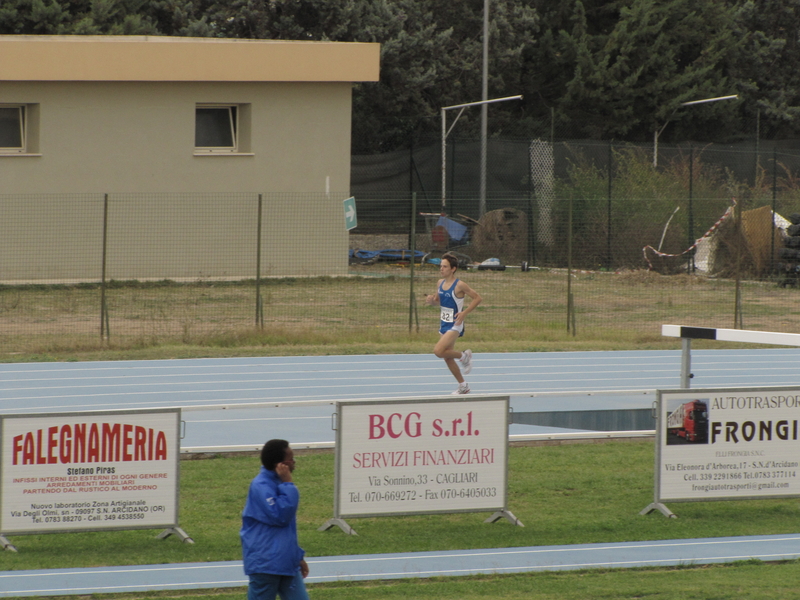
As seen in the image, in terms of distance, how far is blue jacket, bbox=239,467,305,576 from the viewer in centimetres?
596

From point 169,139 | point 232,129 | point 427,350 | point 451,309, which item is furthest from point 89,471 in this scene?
point 232,129

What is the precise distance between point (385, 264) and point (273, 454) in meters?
25.1

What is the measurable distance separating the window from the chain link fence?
1534 millimetres

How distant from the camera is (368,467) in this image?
8398mm

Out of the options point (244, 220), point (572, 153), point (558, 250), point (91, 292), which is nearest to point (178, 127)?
point (244, 220)

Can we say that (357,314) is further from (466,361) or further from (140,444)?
(140,444)

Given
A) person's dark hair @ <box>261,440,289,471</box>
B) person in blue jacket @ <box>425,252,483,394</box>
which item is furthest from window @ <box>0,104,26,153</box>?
person's dark hair @ <box>261,440,289,471</box>

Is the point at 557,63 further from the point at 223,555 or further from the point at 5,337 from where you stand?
the point at 223,555

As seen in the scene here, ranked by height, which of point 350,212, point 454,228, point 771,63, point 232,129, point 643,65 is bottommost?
point 454,228

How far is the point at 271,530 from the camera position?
6.04 metres

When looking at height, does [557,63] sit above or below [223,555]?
above

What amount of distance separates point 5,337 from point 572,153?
73.0ft

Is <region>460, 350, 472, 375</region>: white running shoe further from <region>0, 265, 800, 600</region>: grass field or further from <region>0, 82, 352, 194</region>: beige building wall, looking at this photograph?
<region>0, 82, 352, 194</region>: beige building wall

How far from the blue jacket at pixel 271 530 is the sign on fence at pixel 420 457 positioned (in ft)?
7.09
